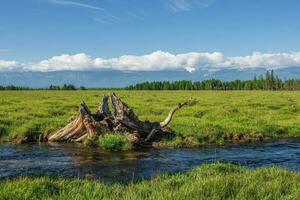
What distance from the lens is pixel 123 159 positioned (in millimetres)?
22547

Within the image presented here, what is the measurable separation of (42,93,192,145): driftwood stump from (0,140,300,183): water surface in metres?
1.41

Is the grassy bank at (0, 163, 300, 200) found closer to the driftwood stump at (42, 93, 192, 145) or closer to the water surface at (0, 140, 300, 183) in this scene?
the water surface at (0, 140, 300, 183)

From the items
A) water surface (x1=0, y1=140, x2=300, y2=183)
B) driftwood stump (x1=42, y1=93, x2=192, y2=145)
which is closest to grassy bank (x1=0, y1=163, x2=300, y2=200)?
water surface (x1=0, y1=140, x2=300, y2=183)

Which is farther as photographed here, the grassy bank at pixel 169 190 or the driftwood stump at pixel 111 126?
the driftwood stump at pixel 111 126

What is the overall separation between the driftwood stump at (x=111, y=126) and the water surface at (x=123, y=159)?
1407 mm

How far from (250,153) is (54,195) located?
49.6 feet

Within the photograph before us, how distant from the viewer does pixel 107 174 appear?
18.8m

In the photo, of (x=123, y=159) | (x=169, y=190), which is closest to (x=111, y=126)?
(x=123, y=159)

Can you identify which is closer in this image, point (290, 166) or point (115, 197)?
point (115, 197)

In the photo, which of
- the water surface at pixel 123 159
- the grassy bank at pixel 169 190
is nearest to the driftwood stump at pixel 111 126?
the water surface at pixel 123 159

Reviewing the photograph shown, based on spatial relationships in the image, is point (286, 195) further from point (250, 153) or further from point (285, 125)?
point (285, 125)

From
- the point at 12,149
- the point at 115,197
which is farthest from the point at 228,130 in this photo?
the point at 115,197

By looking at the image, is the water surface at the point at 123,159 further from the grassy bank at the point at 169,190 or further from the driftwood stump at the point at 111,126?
the grassy bank at the point at 169,190

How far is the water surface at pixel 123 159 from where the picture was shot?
19203 millimetres
